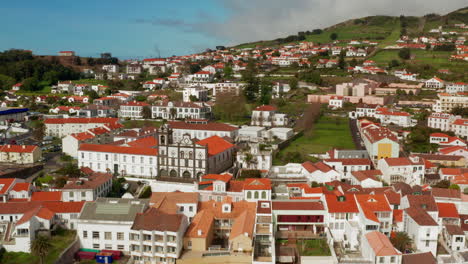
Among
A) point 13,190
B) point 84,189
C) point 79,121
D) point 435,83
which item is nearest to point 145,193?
point 84,189

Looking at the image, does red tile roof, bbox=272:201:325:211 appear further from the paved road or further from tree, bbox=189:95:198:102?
tree, bbox=189:95:198:102

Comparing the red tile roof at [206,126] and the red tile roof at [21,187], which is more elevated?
the red tile roof at [206,126]

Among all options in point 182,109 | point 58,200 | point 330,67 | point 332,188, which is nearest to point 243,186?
point 332,188

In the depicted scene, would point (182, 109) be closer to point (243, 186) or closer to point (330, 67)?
point (243, 186)

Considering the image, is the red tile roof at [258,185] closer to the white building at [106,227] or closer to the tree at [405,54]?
the white building at [106,227]

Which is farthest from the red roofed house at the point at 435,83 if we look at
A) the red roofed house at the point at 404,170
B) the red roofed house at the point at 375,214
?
the red roofed house at the point at 375,214

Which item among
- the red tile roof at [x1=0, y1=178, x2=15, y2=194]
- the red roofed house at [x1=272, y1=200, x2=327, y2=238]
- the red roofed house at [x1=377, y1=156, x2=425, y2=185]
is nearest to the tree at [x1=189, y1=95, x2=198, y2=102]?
the red roofed house at [x1=377, y1=156, x2=425, y2=185]

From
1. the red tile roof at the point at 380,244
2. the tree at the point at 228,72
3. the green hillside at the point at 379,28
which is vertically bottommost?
the red tile roof at the point at 380,244
